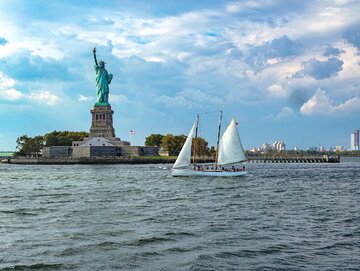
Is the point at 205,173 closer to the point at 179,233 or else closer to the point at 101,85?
the point at 179,233

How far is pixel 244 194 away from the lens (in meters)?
54.7

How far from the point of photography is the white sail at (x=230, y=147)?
81438 mm

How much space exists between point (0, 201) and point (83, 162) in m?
116

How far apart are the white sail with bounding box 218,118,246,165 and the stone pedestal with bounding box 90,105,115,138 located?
95514 mm

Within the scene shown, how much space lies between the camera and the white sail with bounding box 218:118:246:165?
81.4m

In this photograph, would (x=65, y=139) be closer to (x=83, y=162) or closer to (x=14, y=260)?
(x=83, y=162)

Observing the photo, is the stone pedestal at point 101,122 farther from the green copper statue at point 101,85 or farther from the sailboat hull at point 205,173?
the sailboat hull at point 205,173

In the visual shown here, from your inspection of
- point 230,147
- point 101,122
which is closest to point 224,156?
point 230,147

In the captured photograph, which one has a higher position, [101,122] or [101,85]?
[101,85]

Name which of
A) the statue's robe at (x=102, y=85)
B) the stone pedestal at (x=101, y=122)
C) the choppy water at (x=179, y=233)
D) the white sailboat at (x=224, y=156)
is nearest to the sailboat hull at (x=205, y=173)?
the white sailboat at (x=224, y=156)

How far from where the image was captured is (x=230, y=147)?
3219 inches

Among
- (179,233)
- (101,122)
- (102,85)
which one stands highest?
(102,85)

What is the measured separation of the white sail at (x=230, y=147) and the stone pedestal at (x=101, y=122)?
95.5 meters

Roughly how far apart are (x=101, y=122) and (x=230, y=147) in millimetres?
98558
